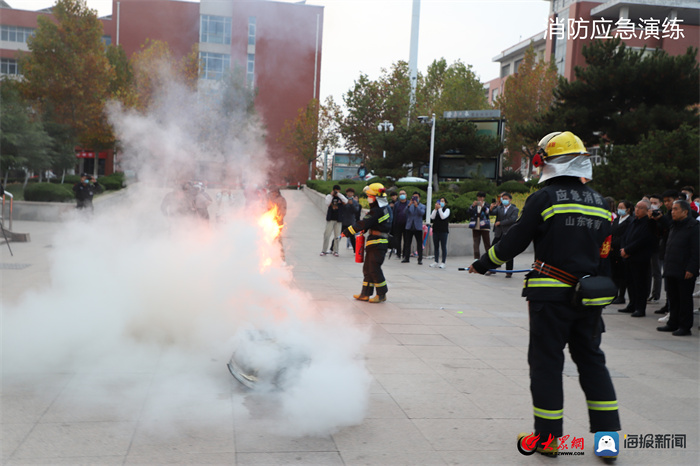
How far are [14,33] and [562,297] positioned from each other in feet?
236

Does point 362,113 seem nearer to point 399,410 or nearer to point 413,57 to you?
point 413,57

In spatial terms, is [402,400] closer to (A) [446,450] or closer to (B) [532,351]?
(A) [446,450]

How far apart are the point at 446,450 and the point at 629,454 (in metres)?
1.31

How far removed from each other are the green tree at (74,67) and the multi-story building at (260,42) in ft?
66.3

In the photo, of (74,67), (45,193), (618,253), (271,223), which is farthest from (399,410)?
(74,67)

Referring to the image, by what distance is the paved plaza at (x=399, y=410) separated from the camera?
3844 millimetres

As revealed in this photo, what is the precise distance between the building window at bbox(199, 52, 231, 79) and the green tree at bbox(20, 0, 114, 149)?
20429mm

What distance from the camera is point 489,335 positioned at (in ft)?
26.2

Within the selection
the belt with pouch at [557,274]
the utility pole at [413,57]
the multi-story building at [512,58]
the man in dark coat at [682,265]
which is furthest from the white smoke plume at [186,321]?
the multi-story building at [512,58]

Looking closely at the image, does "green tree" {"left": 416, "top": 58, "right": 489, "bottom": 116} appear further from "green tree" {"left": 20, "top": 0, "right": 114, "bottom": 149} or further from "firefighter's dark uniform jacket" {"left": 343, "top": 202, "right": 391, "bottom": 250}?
"firefighter's dark uniform jacket" {"left": 343, "top": 202, "right": 391, "bottom": 250}

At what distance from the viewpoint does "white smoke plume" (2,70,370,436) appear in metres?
4.61

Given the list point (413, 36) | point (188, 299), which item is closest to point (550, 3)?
point (413, 36)

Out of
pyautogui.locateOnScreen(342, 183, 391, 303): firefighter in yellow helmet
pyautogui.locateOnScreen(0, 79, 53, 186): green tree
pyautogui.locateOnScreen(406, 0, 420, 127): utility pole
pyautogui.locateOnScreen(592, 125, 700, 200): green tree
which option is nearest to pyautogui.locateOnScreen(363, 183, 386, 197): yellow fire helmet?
pyautogui.locateOnScreen(342, 183, 391, 303): firefighter in yellow helmet

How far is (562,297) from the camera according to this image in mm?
3895
